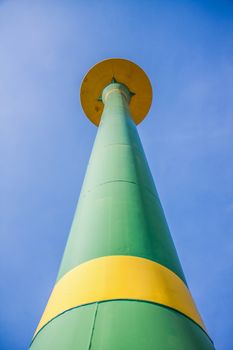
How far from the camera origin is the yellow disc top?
14.1 meters

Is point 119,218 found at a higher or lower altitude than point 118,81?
lower

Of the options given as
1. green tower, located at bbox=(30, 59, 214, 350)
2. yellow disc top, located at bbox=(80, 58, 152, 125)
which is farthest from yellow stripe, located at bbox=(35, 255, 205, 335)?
yellow disc top, located at bbox=(80, 58, 152, 125)

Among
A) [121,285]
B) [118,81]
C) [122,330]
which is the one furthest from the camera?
[118,81]

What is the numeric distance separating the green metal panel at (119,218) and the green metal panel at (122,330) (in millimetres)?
763

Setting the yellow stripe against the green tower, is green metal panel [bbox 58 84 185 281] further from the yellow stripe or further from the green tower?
the yellow stripe

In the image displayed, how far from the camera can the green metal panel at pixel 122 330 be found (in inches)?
84.5

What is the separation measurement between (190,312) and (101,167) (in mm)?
3040

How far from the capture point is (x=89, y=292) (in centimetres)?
274

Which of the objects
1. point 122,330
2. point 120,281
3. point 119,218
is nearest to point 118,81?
point 119,218

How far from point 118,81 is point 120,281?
12.6 metres

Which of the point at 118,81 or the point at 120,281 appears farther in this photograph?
the point at 118,81

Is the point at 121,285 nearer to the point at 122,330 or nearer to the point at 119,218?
the point at 122,330

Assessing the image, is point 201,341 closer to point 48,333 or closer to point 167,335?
point 167,335

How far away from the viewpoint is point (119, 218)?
3.73m
